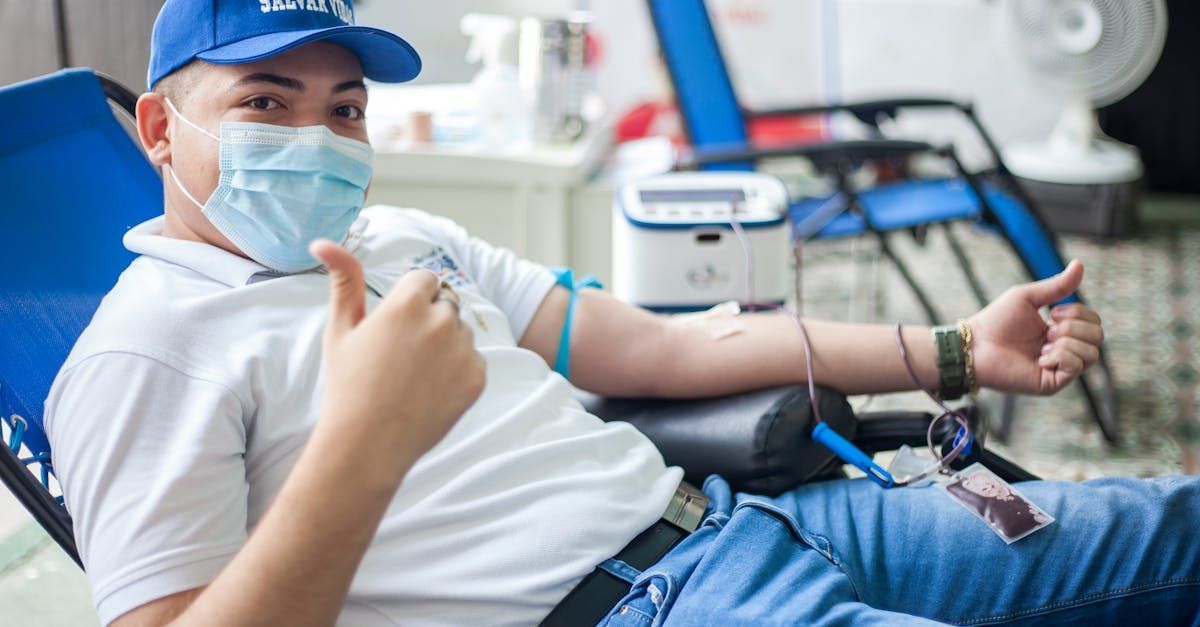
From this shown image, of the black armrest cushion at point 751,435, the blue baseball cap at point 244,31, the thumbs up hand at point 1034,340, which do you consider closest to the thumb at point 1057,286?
the thumbs up hand at point 1034,340

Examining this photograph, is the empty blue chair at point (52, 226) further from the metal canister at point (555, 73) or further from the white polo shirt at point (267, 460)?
the metal canister at point (555, 73)

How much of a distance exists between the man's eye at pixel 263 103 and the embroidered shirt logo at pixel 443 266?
25cm

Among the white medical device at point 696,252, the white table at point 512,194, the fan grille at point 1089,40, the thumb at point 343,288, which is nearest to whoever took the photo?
the thumb at point 343,288

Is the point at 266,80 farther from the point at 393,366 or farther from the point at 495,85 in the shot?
the point at 495,85

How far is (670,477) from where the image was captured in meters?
1.13

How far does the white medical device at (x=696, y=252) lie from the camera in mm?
1829

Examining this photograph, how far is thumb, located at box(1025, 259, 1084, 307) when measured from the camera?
4.07 feet

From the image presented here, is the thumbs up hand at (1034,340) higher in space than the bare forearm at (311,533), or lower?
lower

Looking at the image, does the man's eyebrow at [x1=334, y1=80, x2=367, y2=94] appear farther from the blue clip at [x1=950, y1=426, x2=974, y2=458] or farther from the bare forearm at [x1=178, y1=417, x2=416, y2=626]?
the blue clip at [x1=950, y1=426, x2=974, y2=458]

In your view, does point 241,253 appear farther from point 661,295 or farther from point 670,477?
point 661,295

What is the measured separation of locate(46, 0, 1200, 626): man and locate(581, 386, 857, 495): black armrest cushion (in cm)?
3

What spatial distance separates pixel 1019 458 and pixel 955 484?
126 cm

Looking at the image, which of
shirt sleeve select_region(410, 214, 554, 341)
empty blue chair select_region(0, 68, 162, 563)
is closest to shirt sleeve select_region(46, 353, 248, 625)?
empty blue chair select_region(0, 68, 162, 563)

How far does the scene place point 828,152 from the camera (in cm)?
232
